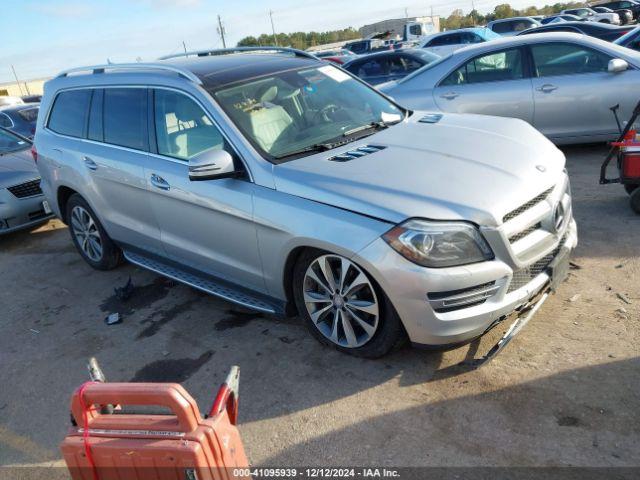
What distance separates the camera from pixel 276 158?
3.68 metres

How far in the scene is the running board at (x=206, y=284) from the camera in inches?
154

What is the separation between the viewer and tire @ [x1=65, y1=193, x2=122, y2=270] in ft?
17.8

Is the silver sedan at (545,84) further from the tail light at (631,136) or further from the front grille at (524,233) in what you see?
the front grille at (524,233)

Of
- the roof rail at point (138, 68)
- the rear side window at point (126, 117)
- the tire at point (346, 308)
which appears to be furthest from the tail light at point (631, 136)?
the rear side window at point (126, 117)

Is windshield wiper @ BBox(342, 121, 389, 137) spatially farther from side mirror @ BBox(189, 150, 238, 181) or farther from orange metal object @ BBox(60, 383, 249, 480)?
orange metal object @ BBox(60, 383, 249, 480)

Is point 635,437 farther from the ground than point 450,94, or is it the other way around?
point 450,94

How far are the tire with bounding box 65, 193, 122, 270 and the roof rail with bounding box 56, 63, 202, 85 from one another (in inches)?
46.4

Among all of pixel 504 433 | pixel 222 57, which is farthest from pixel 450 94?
pixel 504 433

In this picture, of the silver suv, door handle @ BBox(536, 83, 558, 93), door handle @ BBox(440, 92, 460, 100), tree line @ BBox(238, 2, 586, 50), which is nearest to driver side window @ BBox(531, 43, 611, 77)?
door handle @ BBox(536, 83, 558, 93)

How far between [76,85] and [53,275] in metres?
1.95

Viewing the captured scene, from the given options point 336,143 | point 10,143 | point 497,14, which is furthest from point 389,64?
point 497,14

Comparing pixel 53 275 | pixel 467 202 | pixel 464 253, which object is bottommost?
pixel 53 275

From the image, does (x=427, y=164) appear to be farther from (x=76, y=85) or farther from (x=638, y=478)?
(x=76, y=85)

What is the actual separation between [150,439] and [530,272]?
2.23m
